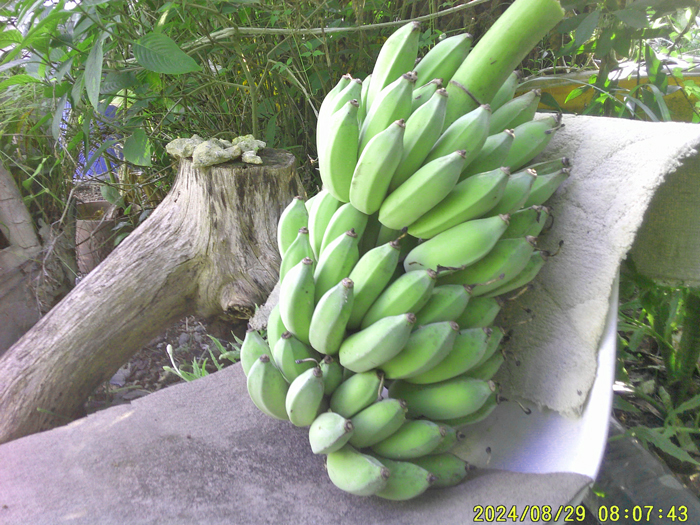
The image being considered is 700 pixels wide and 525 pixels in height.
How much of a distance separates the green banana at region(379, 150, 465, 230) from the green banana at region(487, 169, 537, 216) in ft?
0.36

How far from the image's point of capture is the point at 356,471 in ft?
2.06

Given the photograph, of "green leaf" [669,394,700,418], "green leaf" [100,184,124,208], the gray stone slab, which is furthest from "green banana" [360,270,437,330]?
"green leaf" [100,184,124,208]

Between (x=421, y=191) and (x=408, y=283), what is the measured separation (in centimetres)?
14

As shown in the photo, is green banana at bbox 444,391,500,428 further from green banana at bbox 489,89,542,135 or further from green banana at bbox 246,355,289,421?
green banana at bbox 489,89,542,135

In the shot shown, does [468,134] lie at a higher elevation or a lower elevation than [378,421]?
higher

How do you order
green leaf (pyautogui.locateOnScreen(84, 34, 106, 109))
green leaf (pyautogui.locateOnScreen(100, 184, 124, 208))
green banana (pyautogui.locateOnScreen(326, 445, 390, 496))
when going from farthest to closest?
1. green leaf (pyautogui.locateOnScreen(100, 184, 124, 208))
2. green leaf (pyautogui.locateOnScreen(84, 34, 106, 109))
3. green banana (pyautogui.locateOnScreen(326, 445, 390, 496))

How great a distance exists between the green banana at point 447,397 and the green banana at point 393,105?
42cm

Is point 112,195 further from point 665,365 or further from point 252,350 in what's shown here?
point 665,365

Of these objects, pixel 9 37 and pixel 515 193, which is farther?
pixel 9 37

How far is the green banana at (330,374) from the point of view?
698mm

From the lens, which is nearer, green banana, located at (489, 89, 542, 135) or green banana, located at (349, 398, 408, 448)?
green banana, located at (349, 398, 408, 448)

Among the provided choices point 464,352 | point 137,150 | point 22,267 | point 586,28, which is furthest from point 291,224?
point 22,267

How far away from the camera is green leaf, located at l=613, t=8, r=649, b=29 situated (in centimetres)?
137

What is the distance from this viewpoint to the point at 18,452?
964 mm
